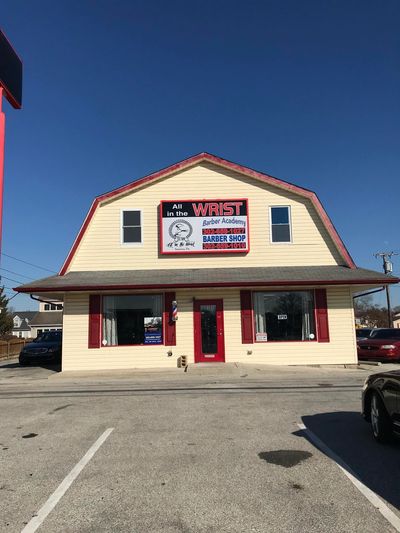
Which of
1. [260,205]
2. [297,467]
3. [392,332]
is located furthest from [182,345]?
[297,467]

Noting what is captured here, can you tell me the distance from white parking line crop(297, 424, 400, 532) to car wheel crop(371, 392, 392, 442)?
0.77 metres

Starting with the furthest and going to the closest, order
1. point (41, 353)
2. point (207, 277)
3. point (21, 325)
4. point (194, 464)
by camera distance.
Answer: point (21, 325)
point (41, 353)
point (207, 277)
point (194, 464)

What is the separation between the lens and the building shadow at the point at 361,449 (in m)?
4.80

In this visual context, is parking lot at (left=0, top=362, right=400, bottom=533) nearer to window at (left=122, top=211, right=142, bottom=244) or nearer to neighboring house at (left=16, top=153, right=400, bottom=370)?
neighboring house at (left=16, top=153, right=400, bottom=370)

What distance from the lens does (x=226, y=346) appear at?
17.4 metres

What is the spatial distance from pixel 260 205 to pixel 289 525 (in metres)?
15.7

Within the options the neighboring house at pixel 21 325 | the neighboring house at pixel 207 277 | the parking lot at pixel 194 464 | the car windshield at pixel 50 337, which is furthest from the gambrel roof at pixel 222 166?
the neighboring house at pixel 21 325

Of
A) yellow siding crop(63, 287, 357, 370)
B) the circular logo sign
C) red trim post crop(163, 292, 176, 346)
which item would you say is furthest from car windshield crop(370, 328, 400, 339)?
the circular logo sign

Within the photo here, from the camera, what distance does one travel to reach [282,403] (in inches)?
376

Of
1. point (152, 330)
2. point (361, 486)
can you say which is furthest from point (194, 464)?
point (152, 330)

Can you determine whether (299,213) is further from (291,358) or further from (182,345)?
(182,345)

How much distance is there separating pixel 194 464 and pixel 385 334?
55.6 feet

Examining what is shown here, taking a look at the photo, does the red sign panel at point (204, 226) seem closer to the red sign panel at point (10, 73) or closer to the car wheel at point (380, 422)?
the red sign panel at point (10, 73)

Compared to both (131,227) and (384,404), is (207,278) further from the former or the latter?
(384,404)
